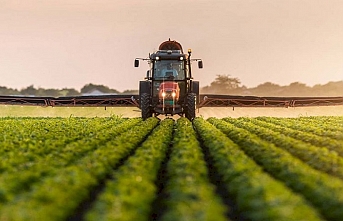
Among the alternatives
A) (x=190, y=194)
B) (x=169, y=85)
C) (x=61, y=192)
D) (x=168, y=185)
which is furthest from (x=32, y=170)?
(x=169, y=85)

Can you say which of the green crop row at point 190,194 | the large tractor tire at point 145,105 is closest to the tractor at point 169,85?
the large tractor tire at point 145,105

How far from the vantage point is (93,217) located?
5598 millimetres

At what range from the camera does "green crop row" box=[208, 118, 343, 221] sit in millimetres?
6730

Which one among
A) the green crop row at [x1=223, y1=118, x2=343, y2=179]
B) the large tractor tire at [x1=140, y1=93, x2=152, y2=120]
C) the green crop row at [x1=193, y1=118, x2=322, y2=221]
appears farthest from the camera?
the large tractor tire at [x1=140, y1=93, x2=152, y2=120]

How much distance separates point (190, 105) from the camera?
79.5 feet

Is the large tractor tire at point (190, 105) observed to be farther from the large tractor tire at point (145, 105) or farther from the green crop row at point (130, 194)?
the green crop row at point (130, 194)

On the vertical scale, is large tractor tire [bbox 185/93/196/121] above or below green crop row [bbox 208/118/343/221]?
above

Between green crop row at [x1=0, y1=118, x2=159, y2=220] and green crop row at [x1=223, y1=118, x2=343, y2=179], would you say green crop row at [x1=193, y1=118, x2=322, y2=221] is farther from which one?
green crop row at [x1=0, y1=118, x2=159, y2=220]

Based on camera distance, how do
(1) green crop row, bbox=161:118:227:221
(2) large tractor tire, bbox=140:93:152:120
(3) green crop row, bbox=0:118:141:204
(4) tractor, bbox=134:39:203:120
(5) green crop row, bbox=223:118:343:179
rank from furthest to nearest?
(2) large tractor tire, bbox=140:93:152:120 → (4) tractor, bbox=134:39:203:120 → (5) green crop row, bbox=223:118:343:179 → (3) green crop row, bbox=0:118:141:204 → (1) green crop row, bbox=161:118:227:221

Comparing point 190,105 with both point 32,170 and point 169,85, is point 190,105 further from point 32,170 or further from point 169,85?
point 32,170

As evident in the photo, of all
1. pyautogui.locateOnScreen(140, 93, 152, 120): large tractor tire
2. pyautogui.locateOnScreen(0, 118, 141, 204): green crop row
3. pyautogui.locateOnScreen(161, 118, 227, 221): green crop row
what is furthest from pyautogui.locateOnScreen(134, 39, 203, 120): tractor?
pyautogui.locateOnScreen(161, 118, 227, 221): green crop row

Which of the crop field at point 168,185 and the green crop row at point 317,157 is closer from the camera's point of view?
the crop field at point 168,185

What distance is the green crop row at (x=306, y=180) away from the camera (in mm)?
6730

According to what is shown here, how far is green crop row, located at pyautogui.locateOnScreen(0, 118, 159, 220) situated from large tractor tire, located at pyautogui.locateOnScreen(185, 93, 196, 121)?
1376cm
